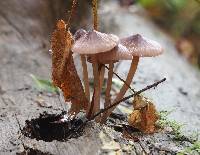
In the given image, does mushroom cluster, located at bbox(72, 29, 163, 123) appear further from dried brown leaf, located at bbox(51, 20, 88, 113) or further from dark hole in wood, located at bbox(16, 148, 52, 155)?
dark hole in wood, located at bbox(16, 148, 52, 155)

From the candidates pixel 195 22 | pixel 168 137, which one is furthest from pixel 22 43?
pixel 195 22

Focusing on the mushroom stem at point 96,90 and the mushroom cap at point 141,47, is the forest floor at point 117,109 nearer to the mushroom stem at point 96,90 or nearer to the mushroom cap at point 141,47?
the mushroom stem at point 96,90

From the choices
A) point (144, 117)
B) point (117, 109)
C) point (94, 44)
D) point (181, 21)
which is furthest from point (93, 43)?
point (181, 21)

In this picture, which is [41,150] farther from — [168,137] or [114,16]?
[114,16]

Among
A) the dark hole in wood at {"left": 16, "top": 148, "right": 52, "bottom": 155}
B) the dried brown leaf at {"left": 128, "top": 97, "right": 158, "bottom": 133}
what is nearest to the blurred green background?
the dried brown leaf at {"left": 128, "top": 97, "right": 158, "bottom": 133}

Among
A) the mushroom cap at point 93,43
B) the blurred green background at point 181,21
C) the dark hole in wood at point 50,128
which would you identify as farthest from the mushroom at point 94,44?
the blurred green background at point 181,21

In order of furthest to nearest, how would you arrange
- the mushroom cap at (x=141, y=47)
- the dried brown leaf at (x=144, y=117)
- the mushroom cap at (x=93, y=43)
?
the dried brown leaf at (x=144, y=117)
the mushroom cap at (x=141, y=47)
the mushroom cap at (x=93, y=43)
